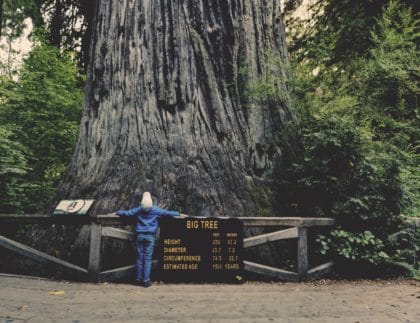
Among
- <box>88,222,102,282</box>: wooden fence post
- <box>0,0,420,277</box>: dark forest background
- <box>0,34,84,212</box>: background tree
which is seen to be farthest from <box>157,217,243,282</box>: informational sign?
<box>0,34,84,212</box>: background tree

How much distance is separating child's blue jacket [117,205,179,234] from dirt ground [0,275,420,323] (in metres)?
0.85

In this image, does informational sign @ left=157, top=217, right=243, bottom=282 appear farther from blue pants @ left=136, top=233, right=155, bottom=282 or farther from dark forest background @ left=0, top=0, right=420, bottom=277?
dark forest background @ left=0, top=0, right=420, bottom=277

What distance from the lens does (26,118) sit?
11.4 metres

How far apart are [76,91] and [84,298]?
10162 millimetres

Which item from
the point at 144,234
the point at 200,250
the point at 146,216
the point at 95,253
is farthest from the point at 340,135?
the point at 95,253

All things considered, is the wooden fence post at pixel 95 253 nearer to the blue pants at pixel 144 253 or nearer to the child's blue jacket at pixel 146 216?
the child's blue jacket at pixel 146 216

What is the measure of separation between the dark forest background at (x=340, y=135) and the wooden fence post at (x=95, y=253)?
2847mm

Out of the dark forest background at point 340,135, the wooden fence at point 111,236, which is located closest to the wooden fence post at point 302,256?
the wooden fence at point 111,236

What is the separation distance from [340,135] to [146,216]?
12.7 feet

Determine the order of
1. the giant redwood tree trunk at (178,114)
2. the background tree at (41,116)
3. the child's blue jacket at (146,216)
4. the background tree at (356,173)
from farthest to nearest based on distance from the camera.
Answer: the background tree at (41,116), the giant redwood tree trunk at (178,114), the background tree at (356,173), the child's blue jacket at (146,216)

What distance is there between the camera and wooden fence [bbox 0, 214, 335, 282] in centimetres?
624

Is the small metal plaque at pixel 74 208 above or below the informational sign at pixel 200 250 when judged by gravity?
above

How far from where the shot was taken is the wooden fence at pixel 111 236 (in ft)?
20.5

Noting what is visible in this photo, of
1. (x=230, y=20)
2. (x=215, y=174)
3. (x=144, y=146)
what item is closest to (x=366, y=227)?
(x=215, y=174)
